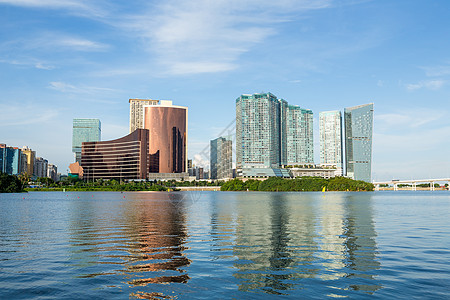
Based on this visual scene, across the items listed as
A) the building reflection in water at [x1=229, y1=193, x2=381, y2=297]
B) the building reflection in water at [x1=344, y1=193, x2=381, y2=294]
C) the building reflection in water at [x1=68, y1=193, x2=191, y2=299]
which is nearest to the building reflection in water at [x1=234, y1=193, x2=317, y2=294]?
the building reflection in water at [x1=229, y1=193, x2=381, y2=297]

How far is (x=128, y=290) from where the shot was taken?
19.8 metres

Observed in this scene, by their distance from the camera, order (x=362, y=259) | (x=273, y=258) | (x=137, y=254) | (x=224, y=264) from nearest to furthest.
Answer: (x=224, y=264) → (x=362, y=259) → (x=273, y=258) → (x=137, y=254)

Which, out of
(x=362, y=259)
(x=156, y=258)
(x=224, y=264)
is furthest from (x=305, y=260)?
(x=156, y=258)

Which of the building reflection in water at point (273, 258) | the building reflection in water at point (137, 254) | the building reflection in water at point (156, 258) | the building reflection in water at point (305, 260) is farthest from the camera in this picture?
the building reflection in water at point (156, 258)

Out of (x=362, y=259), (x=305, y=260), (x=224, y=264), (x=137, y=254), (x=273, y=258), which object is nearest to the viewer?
(x=224, y=264)

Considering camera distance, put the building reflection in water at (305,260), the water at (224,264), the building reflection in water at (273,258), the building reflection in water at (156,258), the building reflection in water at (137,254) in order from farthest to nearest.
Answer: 1. the building reflection in water at (156,258)
2. the building reflection in water at (137,254)
3. the building reflection in water at (273,258)
4. the building reflection in water at (305,260)
5. the water at (224,264)

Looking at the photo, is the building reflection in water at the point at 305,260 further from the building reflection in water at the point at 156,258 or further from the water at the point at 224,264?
the building reflection in water at the point at 156,258

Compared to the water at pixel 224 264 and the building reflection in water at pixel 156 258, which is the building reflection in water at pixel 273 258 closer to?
the water at pixel 224 264

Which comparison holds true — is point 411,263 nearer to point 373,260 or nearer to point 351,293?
point 373,260

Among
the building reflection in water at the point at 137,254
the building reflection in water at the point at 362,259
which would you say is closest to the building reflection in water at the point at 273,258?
the building reflection in water at the point at 362,259

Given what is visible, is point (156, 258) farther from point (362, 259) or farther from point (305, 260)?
point (362, 259)

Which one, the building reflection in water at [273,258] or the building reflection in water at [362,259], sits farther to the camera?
the building reflection in water at [273,258]

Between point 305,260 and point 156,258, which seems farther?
point 156,258

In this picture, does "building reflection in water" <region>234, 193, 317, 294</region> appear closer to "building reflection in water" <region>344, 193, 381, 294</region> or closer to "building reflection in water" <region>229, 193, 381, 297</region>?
"building reflection in water" <region>229, 193, 381, 297</region>
